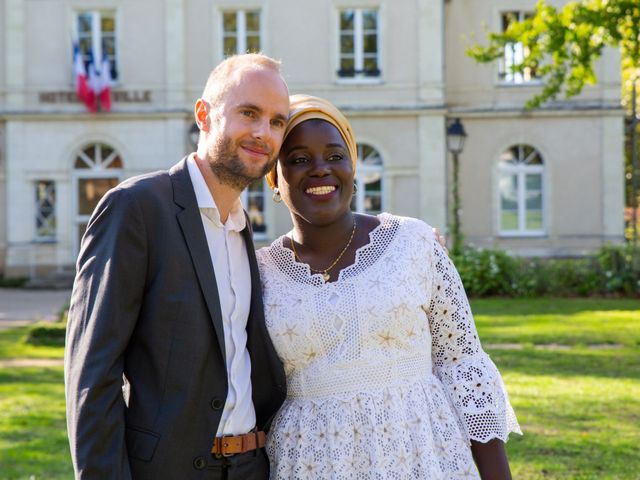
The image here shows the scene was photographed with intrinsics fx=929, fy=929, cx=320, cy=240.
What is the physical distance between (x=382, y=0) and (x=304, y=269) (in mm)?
21472

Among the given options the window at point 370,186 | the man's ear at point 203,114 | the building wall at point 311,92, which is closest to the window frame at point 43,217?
the building wall at point 311,92

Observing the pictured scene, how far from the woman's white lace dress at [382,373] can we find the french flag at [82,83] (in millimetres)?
20860

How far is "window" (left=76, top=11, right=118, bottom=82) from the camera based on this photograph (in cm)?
2356

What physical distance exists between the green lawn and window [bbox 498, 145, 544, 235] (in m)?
10.6

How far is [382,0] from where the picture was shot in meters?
23.5

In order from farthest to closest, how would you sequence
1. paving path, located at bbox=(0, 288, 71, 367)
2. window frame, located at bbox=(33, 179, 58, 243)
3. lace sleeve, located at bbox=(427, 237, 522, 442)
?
window frame, located at bbox=(33, 179, 58, 243) → paving path, located at bbox=(0, 288, 71, 367) → lace sleeve, located at bbox=(427, 237, 522, 442)

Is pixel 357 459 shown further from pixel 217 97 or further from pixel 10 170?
pixel 10 170

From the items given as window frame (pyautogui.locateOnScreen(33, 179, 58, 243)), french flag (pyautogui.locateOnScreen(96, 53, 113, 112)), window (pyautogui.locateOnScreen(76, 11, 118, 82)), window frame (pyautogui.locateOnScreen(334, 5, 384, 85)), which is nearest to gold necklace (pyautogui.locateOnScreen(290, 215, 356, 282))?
french flag (pyautogui.locateOnScreen(96, 53, 113, 112))

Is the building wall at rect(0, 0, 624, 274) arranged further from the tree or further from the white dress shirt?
the white dress shirt

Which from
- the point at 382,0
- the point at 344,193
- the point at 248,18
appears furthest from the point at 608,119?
the point at 344,193

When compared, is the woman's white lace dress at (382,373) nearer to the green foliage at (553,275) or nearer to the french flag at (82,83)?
the green foliage at (553,275)

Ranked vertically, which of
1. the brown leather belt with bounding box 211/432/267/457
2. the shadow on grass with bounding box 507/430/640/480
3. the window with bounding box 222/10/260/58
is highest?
the window with bounding box 222/10/260/58

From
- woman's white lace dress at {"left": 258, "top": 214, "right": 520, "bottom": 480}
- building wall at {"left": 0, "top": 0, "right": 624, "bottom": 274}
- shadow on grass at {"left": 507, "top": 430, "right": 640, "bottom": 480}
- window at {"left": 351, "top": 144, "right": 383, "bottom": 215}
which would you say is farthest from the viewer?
window at {"left": 351, "top": 144, "right": 383, "bottom": 215}

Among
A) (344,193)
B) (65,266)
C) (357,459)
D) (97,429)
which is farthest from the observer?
(65,266)
